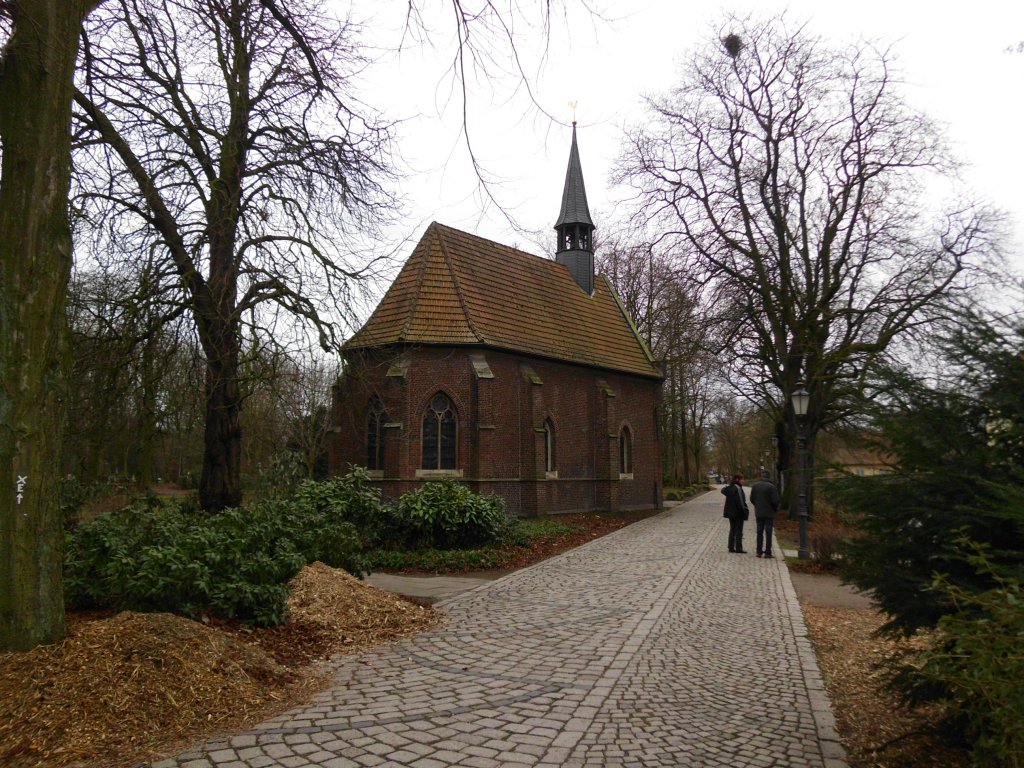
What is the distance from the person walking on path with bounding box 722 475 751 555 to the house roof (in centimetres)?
887

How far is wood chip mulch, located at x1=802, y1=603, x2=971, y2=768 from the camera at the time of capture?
3701mm

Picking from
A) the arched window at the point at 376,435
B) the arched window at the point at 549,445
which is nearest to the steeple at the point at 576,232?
the arched window at the point at 549,445

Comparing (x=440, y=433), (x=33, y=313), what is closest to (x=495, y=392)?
(x=440, y=433)

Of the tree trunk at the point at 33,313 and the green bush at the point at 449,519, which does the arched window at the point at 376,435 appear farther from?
the tree trunk at the point at 33,313

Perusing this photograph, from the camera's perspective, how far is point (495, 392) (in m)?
21.2

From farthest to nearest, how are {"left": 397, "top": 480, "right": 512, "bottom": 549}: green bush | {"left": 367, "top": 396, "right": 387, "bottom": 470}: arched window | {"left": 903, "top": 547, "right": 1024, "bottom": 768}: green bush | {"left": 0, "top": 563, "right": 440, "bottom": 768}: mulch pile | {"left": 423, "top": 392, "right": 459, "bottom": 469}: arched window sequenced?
{"left": 367, "top": 396, "right": 387, "bottom": 470}: arched window
{"left": 423, "top": 392, "right": 459, "bottom": 469}: arched window
{"left": 397, "top": 480, "right": 512, "bottom": 549}: green bush
{"left": 0, "top": 563, "right": 440, "bottom": 768}: mulch pile
{"left": 903, "top": 547, "right": 1024, "bottom": 768}: green bush

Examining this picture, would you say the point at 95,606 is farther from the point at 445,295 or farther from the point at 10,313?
the point at 445,295

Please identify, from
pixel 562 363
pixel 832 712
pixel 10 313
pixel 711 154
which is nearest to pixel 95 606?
pixel 10 313

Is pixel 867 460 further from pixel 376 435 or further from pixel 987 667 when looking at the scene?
pixel 376 435

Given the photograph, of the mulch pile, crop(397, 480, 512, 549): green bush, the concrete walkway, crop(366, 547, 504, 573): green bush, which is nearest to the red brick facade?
crop(397, 480, 512, 549): green bush

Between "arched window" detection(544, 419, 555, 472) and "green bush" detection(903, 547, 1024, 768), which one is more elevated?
"arched window" detection(544, 419, 555, 472)

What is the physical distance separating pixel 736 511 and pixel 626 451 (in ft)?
44.0

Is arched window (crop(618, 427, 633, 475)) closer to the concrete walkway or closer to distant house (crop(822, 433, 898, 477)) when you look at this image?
→ the concrete walkway

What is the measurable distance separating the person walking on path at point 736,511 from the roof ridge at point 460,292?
29.2 ft
